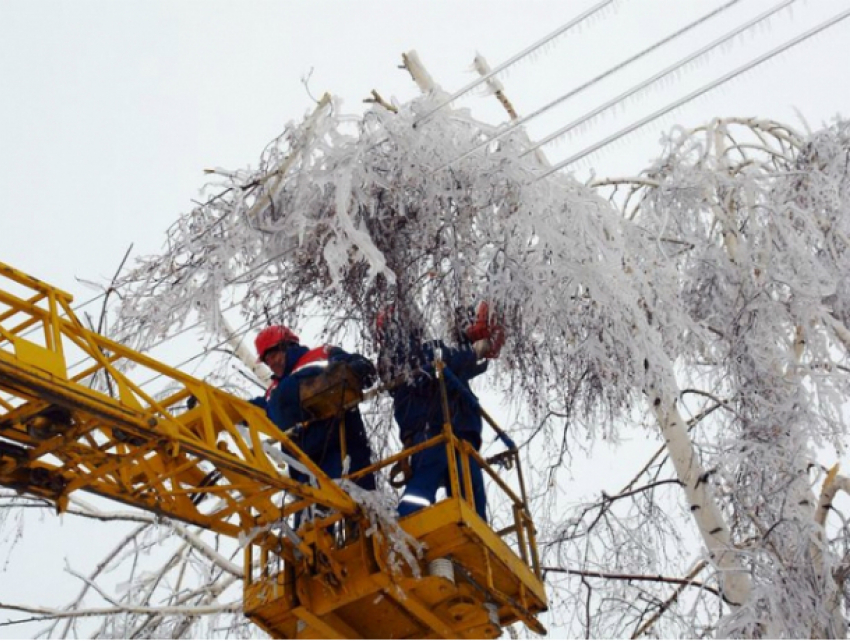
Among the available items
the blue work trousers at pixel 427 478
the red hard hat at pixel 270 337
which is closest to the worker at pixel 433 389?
the blue work trousers at pixel 427 478

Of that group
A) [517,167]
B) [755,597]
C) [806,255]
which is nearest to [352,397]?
[517,167]

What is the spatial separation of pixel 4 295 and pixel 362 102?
2964 mm

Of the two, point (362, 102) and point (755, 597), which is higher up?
point (362, 102)

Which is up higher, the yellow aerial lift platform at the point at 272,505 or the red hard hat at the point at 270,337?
the red hard hat at the point at 270,337

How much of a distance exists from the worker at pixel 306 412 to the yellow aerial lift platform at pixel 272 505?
37 centimetres

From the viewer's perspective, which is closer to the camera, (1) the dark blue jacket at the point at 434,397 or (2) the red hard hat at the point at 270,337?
(1) the dark blue jacket at the point at 434,397

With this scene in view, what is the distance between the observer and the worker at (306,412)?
25.9ft

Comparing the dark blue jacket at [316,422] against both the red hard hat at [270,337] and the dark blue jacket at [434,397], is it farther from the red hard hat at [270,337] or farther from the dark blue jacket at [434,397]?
the dark blue jacket at [434,397]

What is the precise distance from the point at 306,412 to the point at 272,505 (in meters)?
0.78

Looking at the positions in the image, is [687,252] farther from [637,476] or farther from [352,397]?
[352,397]

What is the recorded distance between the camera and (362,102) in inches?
316

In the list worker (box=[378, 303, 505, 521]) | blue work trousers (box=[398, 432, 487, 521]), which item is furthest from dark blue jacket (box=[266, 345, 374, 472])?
blue work trousers (box=[398, 432, 487, 521])

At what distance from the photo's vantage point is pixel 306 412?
26.5 feet

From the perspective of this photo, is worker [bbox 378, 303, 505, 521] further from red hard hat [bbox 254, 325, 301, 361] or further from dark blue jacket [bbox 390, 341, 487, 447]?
red hard hat [bbox 254, 325, 301, 361]
